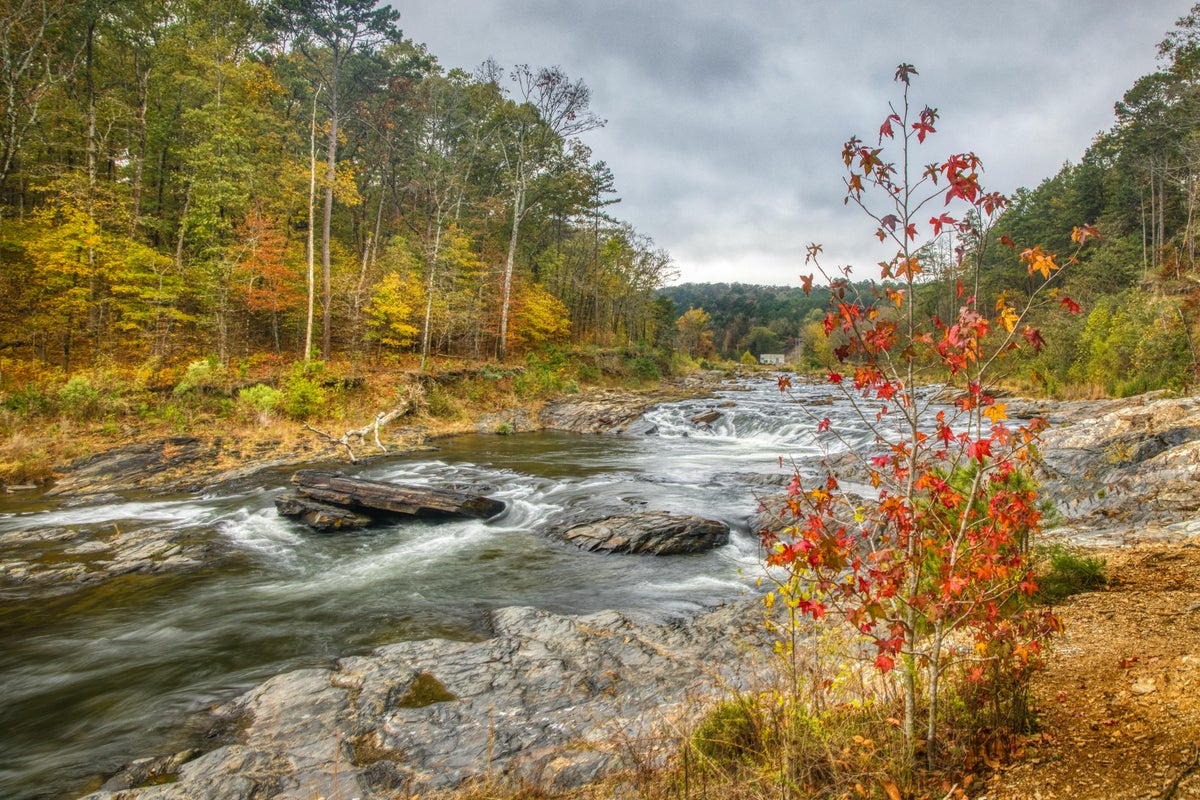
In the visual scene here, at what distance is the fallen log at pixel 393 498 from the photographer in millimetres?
10883

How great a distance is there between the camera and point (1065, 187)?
182 feet

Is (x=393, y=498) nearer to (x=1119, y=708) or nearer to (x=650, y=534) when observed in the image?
(x=650, y=534)

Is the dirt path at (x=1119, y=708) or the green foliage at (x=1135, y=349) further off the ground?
the green foliage at (x=1135, y=349)

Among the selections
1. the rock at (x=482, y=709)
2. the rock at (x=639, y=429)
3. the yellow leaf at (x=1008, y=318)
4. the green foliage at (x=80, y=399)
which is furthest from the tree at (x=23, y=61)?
the yellow leaf at (x=1008, y=318)

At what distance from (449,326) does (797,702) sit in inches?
1021

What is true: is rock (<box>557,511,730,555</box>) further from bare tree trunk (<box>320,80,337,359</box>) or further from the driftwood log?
bare tree trunk (<box>320,80,337,359</box>)

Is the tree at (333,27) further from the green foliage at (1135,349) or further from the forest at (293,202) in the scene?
the green foliage at (1135,349)

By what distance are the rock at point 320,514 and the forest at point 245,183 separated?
37.6 feet

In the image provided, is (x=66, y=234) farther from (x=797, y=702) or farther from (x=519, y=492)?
(x=797, y=702)

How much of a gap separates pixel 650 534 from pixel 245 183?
75.1 feet

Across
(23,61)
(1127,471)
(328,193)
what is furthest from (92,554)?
(23,61)

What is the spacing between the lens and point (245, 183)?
22453 millimetres

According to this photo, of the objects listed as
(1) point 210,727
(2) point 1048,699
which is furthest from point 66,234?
(2) point 1048,699

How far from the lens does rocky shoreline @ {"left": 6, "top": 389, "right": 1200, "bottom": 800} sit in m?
3.72
